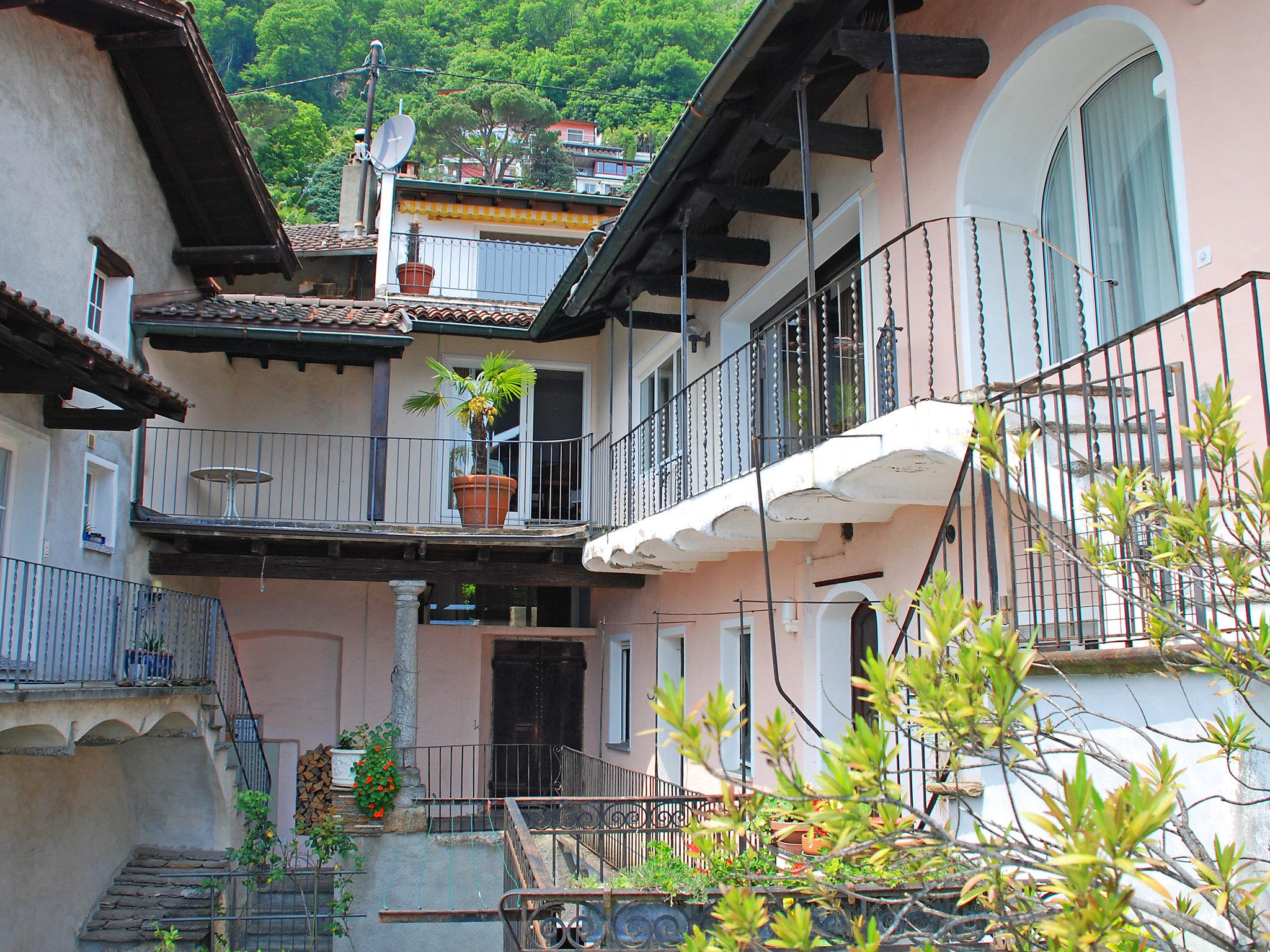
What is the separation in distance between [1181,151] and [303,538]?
9700mm

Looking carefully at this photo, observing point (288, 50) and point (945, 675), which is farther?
point (288, 50)

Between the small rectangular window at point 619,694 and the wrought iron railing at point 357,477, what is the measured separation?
1757 millimetres

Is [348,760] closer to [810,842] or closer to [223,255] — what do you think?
[223,255]

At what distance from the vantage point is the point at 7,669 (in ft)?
25.1

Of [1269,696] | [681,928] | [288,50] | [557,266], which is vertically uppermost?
[288,50]

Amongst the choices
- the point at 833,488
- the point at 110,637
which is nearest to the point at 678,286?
the point at 833,488

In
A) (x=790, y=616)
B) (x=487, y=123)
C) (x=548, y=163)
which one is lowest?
(x=790, y=616)

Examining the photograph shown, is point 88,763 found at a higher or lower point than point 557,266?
lower

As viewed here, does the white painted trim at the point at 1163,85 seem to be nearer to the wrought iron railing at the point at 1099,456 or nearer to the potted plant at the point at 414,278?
the wrought iron railing at the point at 1099,456

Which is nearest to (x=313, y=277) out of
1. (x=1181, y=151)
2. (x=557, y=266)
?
(x=557, y=266)

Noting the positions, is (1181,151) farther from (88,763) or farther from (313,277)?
(313,277)

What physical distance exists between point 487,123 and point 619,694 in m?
28.6

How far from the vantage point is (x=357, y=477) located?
14.9m

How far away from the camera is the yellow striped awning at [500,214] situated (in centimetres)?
1641
